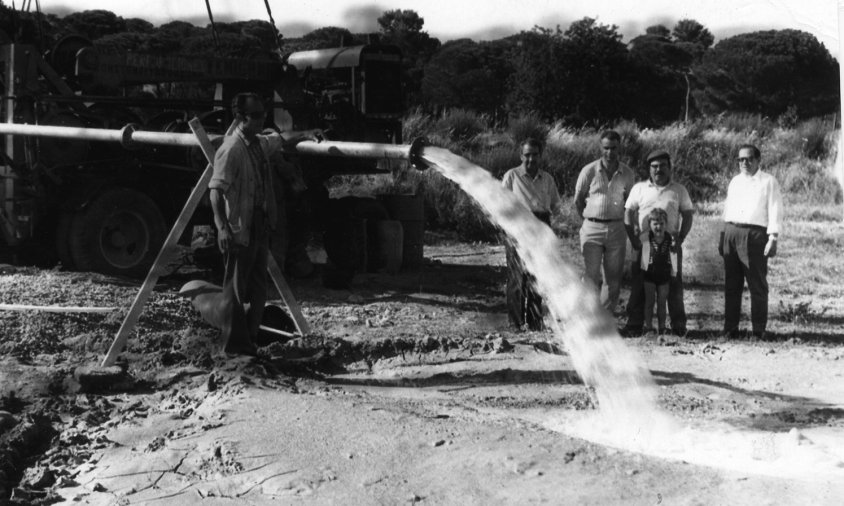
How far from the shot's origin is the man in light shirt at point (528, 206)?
33.2ft

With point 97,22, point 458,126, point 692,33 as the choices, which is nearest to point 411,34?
point 97,22

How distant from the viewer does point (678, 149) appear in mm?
27766

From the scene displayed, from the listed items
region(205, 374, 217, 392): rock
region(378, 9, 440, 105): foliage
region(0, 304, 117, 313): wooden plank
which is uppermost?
region(378, 9, 440, 105): foliage

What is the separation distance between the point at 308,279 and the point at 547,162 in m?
12.4

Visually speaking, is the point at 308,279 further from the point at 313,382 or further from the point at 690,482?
the point at 690,482

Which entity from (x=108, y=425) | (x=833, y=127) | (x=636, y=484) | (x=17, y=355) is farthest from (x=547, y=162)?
(x=636, y=484)

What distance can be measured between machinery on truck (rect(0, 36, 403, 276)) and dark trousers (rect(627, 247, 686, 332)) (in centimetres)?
510

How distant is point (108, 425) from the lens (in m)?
6.97

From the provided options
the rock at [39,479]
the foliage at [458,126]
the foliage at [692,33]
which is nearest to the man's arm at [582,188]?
the rock at [39,479]

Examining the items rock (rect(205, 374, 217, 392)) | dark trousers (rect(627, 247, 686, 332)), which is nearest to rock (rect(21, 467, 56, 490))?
rock (rect(205, 374, 217, 392))

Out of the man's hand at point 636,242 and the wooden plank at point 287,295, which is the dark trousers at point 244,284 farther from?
the man's hand at point 636,242

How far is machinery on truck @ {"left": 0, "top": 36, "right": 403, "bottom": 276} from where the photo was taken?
41.7 ft

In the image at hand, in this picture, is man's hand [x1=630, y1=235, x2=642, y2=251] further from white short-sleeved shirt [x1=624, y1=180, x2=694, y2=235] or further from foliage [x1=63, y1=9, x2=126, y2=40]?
foliage [x1=63, y1=9, x2=126, y2=40]

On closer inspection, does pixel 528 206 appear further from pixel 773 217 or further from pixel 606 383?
pixel 606 383
